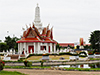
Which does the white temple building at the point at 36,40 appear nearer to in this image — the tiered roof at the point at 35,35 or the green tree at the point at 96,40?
the tiered roof at the point at 35,35

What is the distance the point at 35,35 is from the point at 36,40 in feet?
4.65

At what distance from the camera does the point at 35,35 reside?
140ft

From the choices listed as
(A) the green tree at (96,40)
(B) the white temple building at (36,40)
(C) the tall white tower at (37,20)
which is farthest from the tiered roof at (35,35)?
(A) the green tree at (96,40)

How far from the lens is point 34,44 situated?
42344 millimetres

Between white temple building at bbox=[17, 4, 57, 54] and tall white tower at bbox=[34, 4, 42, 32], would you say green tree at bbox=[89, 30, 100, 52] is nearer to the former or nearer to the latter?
white temple building at bbox=[17, 4, 57, 54]

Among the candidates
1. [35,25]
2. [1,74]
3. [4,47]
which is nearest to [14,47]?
[4,47]

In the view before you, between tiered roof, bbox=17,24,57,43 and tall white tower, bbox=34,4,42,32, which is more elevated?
tall white tower, bbox=34,4,42,32

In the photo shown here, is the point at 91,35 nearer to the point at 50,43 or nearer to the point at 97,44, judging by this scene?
the point at 97,44

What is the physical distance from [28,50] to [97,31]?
65.3ft

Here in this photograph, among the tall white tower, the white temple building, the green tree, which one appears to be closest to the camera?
the white temple building

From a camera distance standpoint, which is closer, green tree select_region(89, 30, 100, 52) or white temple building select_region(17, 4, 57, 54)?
white temple building select_region(17, 4, 57, 54)

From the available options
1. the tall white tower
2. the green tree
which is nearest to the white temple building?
the tall white tower

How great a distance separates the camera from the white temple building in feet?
139

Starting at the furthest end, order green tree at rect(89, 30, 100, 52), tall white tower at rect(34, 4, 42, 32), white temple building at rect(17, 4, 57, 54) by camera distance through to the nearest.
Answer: green tree at rect(89, 30, 100, 52) < tall white tower at rect(34, 4, 42, 32) < white temple building at rect(17, 4, 57, 54)
